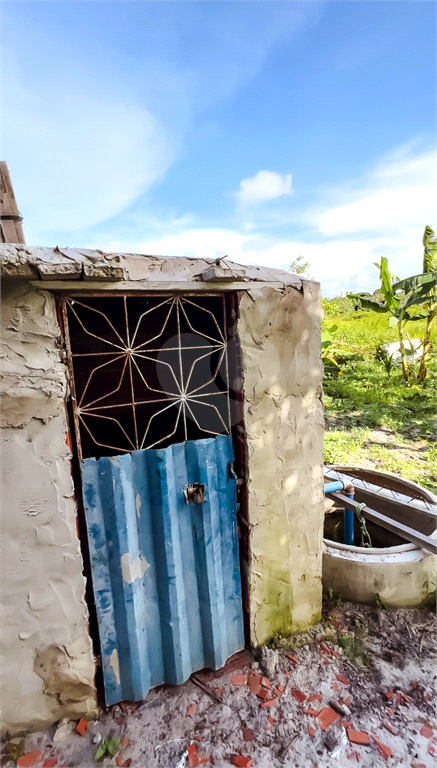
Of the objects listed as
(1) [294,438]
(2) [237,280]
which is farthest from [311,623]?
(2) [237,280]

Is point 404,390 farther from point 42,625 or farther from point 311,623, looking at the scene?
point 42,625

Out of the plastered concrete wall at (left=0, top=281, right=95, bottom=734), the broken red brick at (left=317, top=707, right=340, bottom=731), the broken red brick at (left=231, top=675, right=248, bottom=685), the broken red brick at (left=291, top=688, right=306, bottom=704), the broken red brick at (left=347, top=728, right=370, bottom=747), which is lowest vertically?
the broken red brick at (left=347, top=728, right=370, bottom=747)

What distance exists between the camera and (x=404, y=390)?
9.27 metres

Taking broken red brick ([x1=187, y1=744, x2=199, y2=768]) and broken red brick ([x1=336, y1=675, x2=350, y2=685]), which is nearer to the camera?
broken red brick ([x1=187, y1=744, x2=199, y2=768])

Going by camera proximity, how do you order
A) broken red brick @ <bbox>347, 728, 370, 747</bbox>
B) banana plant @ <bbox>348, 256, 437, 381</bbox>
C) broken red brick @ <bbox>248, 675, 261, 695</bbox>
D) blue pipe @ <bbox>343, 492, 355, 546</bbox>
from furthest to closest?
banana plant @ <bbox>348, 256, 437, 381</bbox>, blue pipe @ <bbox>343, 492, 355, 546</bbox>, broken red brick @ <bbox>248, 675, 261, 695</bbox>, broken red brick @ <bbox>347, 728, 370, 747</bbox>

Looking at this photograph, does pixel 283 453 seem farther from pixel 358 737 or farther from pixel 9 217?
pixel 9 217

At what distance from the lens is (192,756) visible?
2.12 meters

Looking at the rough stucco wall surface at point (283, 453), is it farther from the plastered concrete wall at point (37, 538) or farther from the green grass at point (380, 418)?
the green grass at point (380, 418)

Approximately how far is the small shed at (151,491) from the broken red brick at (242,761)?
21.1 inches

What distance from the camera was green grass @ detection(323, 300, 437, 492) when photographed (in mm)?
5938

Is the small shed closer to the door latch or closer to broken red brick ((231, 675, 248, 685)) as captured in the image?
the door latch

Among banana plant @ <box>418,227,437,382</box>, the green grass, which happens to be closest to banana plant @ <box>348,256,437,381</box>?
banana plant @ <box>418,227,437,382</box>

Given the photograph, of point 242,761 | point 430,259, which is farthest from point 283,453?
point 430,259

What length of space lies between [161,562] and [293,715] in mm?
1246
